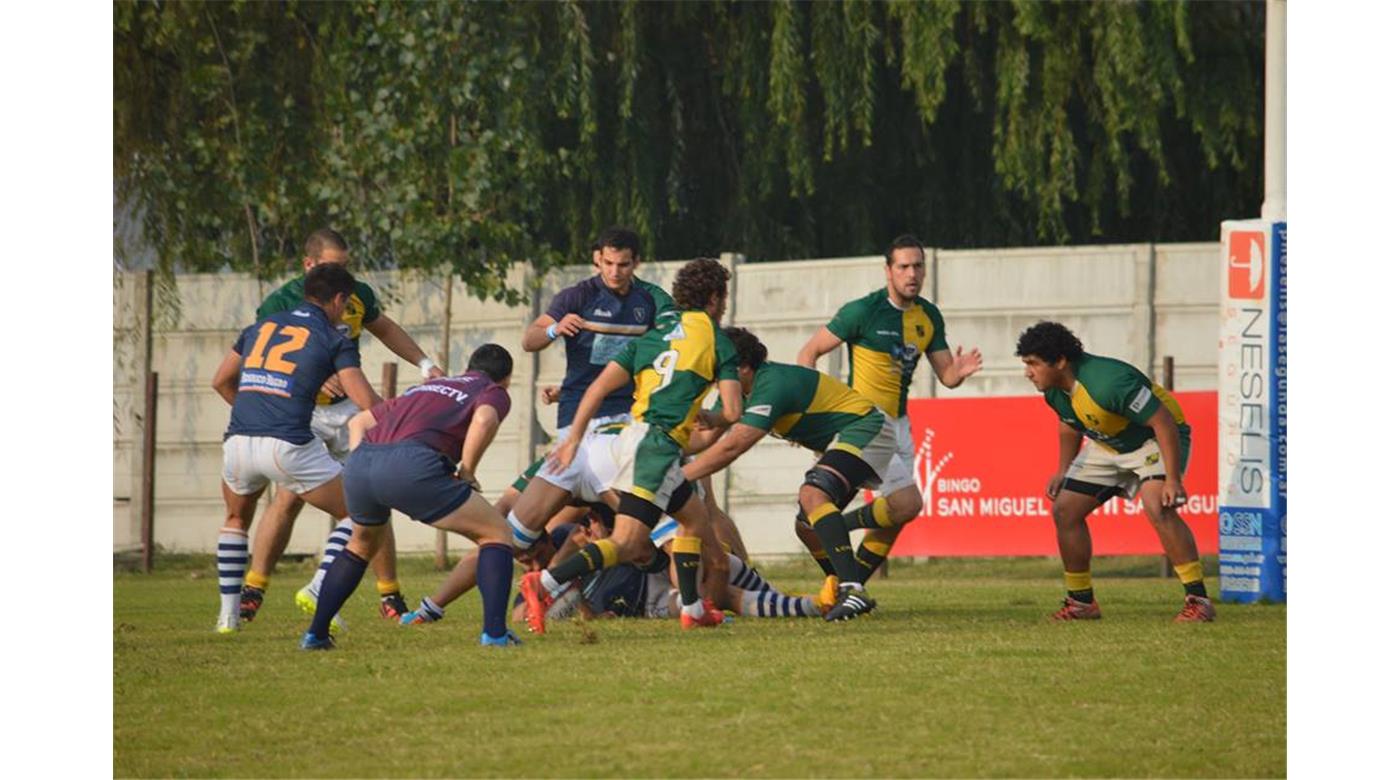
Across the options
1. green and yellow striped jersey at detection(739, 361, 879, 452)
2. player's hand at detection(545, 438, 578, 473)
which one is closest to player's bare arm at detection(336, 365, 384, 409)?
player's hand at detection(545, 438, 578, 473)

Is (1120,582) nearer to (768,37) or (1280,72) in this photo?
(1280,72)

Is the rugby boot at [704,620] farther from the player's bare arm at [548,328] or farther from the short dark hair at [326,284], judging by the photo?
the short dark hair at [326,284]

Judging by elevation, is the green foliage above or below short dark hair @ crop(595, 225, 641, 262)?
above

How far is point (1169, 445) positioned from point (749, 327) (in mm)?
9027

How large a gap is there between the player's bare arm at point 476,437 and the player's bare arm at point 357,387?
2.63ft

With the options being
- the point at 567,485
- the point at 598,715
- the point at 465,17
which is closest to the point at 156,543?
the point at 465,17

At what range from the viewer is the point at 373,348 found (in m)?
21.5

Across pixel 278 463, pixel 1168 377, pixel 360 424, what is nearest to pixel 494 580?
pixel 360 424

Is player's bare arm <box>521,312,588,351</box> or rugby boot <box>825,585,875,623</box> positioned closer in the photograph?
rugby boot <box>825,585,875,623</box>

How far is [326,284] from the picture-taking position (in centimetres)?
1065

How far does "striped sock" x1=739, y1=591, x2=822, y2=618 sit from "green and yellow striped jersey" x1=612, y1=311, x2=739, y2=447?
5.28 ft

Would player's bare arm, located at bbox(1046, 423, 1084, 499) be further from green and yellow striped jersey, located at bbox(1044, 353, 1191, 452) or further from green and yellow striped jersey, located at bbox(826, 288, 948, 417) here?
green and yellow striped jersey, located at bbox(826, 288, 948, 417)

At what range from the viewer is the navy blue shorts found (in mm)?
9586

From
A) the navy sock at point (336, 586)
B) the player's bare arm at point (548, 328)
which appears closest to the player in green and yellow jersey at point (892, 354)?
the player's bare arm at point (548, 328)
